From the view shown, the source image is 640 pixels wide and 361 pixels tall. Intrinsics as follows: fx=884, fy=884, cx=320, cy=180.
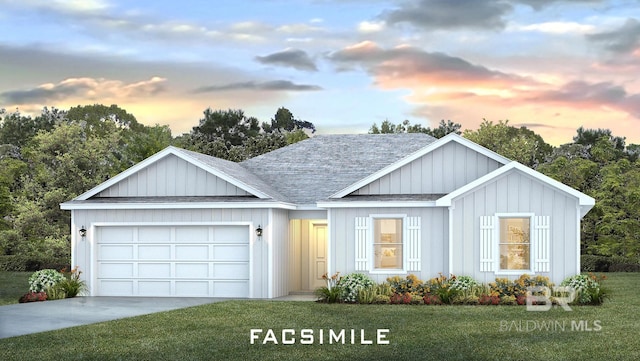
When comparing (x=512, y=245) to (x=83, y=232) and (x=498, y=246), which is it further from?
(x=83, y=232)

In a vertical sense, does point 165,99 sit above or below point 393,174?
above

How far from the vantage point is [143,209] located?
24953 mm

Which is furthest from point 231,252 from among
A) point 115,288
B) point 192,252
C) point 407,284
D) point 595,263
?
point 595,263

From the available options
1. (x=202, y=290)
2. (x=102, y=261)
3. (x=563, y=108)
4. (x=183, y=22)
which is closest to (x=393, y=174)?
(x=202, y=290)

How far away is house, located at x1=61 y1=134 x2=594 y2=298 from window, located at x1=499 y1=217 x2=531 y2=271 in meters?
0.03

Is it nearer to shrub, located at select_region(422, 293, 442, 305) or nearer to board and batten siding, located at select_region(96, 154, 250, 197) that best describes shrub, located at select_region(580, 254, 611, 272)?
shrub, located at select_region(422, 293, 442, 305)

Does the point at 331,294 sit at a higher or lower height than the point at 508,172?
lower

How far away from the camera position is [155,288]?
25.2m

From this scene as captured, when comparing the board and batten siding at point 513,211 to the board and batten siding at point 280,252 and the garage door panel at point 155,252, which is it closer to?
the board and batten siding at point 280,252

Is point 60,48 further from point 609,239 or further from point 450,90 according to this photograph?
point 609,239

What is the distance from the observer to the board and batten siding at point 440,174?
24578mm

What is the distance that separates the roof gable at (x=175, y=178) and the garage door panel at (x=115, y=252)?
1536 mm

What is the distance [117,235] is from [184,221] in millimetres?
2131

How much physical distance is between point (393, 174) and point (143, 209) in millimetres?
7112
